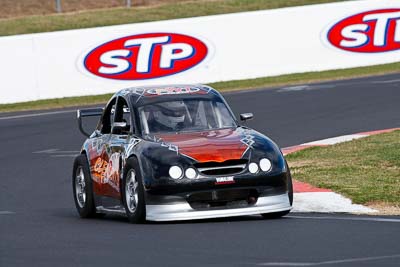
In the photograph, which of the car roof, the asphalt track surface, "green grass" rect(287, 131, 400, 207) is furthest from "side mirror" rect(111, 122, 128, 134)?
"green grass" rect(287, 131, 400, 207)

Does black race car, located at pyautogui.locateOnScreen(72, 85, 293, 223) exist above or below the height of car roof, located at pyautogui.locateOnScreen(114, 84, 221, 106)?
below

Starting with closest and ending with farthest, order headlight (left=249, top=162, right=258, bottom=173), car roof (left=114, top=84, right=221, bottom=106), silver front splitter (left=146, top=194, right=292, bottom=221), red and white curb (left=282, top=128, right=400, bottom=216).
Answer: silver front splitter (left=146, top=194, right=292, bottom=221), headlight (left=249, top=162, right=258, bottom=173), red and white curb (left=282, top=128, right=400, bottom=216), car roof (left=114, top=84, right=221, bottom=106)

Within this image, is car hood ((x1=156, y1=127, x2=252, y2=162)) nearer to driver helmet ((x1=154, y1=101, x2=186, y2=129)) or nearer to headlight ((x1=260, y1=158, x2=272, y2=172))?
headlight ((x1=260, y1=158, x2=272, y2=172))

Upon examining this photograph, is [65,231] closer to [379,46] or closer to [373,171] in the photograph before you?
[373,171]

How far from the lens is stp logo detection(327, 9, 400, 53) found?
34.6 metres

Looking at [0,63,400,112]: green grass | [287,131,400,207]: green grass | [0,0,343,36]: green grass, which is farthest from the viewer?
[0,0,343,36]: green grass

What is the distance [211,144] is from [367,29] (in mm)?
22885

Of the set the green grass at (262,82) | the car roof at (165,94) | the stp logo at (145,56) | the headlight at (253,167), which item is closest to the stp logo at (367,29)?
the green grass at (262,82)

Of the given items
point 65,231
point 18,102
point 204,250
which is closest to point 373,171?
point 65,231

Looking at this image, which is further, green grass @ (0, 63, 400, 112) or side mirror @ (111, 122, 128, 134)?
green grass @ (0, 63, 400, 112)

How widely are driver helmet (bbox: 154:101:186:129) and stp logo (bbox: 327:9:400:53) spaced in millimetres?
21275

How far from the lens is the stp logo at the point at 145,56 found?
32062mm

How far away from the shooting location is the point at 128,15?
1507 inches

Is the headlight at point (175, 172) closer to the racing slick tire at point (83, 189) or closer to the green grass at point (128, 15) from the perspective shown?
the racing slick tire at point (83, 189)
